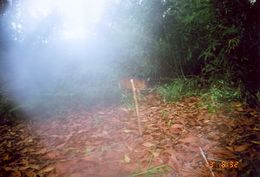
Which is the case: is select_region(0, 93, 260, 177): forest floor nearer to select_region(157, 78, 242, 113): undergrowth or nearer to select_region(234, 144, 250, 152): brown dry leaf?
select_region(234, 144, 250, 152): brown dry leaf

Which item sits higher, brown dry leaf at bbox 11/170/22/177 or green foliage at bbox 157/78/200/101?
green foliage at bbox 157/78/200/101

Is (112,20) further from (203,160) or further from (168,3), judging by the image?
(203,160)

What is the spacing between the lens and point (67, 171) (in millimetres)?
3127

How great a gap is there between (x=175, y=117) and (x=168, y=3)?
138 inches

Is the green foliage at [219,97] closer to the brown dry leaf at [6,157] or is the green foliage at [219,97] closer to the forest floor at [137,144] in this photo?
the forest floor at [137,144]

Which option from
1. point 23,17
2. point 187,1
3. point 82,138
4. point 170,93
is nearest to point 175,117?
point 170,93

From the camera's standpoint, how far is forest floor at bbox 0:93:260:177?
9.78 ft

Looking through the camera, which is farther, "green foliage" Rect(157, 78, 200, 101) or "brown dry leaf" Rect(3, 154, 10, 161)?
"green foliage" Rect(157, 78, 200, 101)

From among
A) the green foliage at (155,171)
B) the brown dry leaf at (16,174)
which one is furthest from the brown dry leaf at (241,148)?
the brown dry leaf at (16,174)

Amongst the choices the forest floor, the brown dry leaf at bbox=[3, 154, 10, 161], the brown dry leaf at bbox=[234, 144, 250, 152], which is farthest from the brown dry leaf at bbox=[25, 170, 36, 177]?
the brown dry leaf at bbox=[234, 144, 250, 152]
